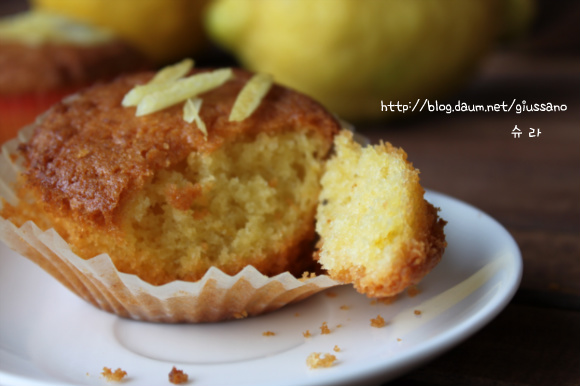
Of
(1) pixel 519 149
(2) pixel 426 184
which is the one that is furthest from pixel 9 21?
(1) pixel 519 149

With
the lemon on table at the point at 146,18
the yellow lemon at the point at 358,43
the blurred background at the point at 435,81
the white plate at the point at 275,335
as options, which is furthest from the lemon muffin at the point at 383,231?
the lemon on table at the point at 146,18

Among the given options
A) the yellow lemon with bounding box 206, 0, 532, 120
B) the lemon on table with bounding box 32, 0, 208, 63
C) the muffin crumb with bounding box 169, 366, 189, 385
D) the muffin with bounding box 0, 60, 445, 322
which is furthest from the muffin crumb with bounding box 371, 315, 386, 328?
the lemon on table with bounding box 32, 0, 208, 63

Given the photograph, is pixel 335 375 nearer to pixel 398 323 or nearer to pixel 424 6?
pixel 398 323

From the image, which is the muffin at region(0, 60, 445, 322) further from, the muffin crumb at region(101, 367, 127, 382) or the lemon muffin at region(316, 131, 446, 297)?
the muffin crumb at region(101, 367, 127, 382)

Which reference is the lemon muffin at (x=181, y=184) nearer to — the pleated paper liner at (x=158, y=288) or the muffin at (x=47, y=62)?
the pleated paper liner at (x=158, y=288)

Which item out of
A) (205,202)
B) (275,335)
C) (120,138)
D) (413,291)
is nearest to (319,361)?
(275,335)

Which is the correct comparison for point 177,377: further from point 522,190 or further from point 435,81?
point 435,81
